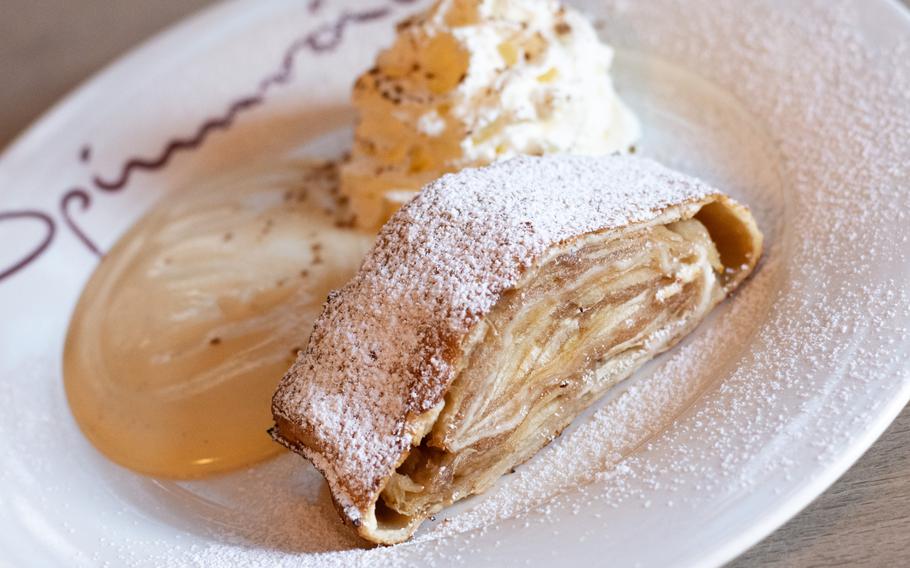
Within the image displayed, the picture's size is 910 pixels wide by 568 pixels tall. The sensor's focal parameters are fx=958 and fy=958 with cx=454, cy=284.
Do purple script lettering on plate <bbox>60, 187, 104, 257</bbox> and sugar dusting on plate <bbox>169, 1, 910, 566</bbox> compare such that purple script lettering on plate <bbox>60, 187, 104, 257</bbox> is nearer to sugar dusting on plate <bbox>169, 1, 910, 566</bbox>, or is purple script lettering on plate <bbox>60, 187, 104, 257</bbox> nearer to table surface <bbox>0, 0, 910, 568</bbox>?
table surface <bbox>0, 0, 910, 568</bbox>

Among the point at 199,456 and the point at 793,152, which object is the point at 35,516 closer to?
the point at 199,456

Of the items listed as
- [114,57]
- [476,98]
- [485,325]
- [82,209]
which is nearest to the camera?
[485,325]

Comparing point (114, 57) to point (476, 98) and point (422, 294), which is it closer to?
point (476, 98)

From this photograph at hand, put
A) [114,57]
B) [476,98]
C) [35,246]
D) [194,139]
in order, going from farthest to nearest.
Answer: [114,57] < [194,139] < [35,246] < [476,98]

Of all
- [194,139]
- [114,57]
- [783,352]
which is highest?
[783,352]

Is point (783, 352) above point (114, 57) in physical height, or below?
above

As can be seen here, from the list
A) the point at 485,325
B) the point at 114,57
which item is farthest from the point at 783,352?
the point at 114,57

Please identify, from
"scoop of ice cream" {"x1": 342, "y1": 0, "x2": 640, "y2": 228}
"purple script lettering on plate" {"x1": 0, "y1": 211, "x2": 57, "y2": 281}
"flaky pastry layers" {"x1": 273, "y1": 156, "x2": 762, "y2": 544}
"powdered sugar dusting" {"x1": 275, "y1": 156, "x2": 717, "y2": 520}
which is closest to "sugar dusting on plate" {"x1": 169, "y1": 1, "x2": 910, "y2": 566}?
"flaky pastry layers" {"x1": 273, "y1": 156, "x2": 762, "y2": 544}

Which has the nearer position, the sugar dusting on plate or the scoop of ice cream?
the sugar dusting on plate

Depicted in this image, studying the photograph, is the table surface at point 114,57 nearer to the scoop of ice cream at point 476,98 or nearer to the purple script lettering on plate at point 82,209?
the purple script lettering on plate at point 82,209
